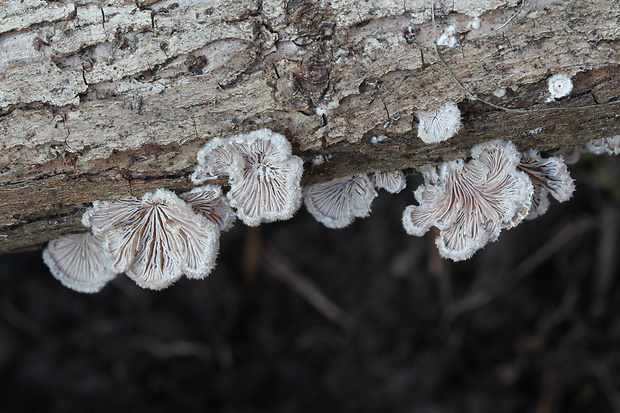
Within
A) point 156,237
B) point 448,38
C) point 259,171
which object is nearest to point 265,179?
point 259,171

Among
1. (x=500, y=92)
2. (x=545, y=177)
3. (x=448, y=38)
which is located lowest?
(x=545, y=177)

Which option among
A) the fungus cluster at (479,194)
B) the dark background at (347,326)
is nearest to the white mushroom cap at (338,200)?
the fungus cluster at (479,194)

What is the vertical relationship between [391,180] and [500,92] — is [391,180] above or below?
below

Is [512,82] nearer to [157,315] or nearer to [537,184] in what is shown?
[537,184]

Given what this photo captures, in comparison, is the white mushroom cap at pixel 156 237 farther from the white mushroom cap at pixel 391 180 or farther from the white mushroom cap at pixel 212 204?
the white mushroom cap at pixel 391 180

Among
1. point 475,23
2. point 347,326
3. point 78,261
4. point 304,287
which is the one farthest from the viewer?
point 304,287

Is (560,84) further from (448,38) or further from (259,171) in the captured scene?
(259,171)
